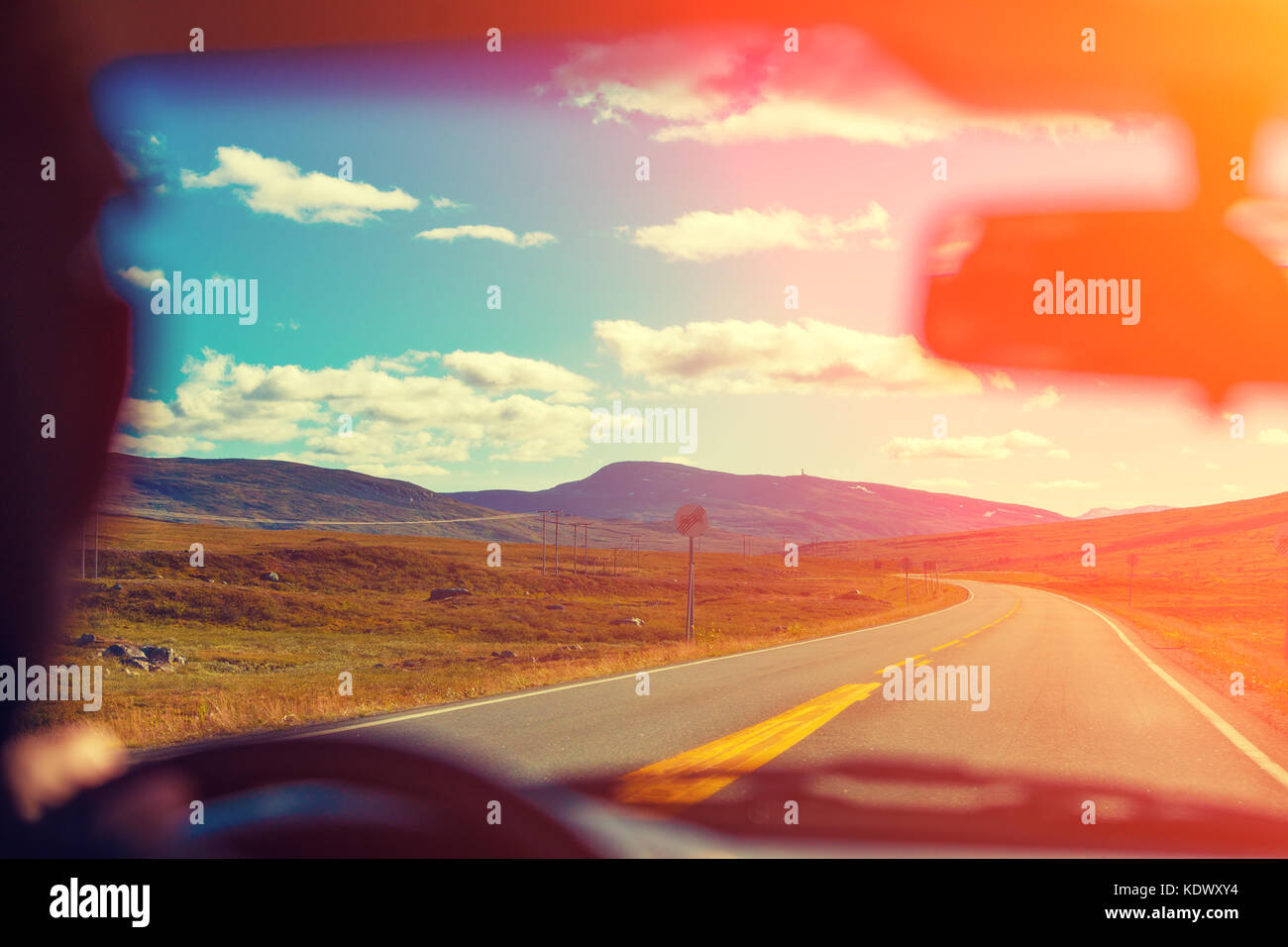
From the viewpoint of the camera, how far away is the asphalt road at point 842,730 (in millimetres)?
6902

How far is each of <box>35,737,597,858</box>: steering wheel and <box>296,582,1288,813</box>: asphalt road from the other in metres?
1.65

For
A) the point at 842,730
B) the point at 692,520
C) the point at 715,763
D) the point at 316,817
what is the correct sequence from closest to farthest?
1. the point at 316,817
2. the point at 715,763
3. the point at 842,730
4. the point at 692,520

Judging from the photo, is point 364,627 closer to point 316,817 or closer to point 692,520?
point 692,520

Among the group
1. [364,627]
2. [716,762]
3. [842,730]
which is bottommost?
[364,627]

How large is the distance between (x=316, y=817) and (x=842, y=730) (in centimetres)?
625

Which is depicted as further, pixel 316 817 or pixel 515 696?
pixel 515 696

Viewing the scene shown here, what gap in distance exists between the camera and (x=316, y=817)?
13.3ft

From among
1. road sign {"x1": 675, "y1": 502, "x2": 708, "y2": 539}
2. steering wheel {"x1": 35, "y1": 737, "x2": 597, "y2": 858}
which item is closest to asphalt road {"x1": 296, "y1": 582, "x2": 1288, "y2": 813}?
steering wheel {"x1": 35, "y1": 737, "x2": 597, "y2": 858}

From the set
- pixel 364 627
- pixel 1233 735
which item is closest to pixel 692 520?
pixel 1233 735

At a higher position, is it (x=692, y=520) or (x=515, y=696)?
(x=692, y=520)

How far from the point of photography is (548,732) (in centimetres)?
866

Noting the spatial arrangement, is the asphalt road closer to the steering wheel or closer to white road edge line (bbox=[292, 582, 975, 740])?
white road edge line (bbox=[292, 582, 975, 740])
